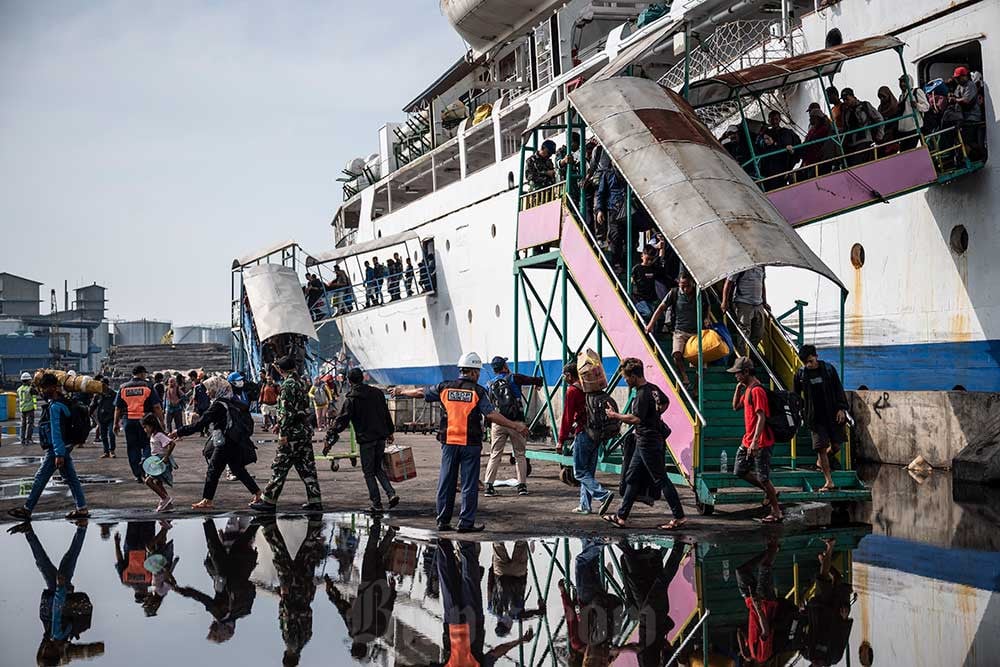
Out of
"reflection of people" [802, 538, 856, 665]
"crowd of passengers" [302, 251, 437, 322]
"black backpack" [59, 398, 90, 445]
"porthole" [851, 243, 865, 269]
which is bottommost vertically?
"reflection of people" [802, 538, 856, 665]

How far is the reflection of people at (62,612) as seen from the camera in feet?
20.0

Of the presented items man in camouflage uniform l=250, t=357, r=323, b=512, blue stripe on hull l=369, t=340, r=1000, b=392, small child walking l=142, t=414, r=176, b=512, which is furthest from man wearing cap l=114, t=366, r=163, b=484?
blue stripe on hull l=369, t=340, r=1000, b=392

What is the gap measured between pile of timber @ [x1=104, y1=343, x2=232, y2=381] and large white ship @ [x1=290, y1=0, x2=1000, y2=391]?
32.1m

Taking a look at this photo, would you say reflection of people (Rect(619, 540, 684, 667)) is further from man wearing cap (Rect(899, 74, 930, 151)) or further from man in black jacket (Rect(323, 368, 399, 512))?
man wearing cap (Rect(899, 74, 930, 151))

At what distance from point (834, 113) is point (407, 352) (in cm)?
2144

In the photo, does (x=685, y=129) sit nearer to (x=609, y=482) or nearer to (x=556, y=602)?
(x=609, y=482)

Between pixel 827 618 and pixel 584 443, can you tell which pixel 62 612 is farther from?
pixel 584 443

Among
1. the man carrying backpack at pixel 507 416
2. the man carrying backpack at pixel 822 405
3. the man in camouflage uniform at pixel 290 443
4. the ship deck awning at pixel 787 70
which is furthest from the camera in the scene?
the ship deck awning at pixel 787 70

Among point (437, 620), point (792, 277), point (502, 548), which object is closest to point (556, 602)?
point (437, 620)

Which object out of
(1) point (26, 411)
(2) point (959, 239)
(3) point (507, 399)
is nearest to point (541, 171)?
(3) point (507, 399)

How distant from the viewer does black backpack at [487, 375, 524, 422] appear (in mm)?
13945

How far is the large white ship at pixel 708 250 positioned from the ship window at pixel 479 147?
8 cm

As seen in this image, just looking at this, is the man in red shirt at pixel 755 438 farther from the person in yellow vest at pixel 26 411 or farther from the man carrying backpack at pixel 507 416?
the person in yellow vest at pixel 26 411

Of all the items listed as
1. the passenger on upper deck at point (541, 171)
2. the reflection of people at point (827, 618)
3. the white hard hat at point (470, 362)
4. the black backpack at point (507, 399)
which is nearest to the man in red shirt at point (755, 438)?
the reflection of people at point (827, 618)
